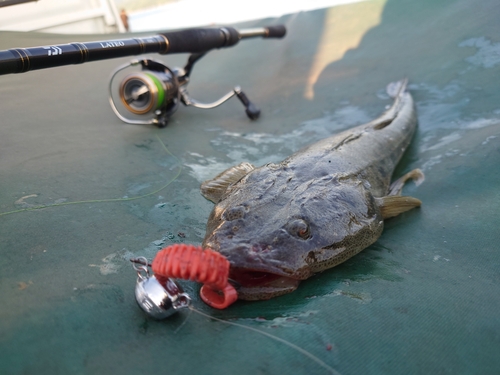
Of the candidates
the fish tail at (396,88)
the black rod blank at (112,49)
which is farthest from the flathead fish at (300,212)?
the fish tail at (396,88)

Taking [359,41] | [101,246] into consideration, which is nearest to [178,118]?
[101,246]

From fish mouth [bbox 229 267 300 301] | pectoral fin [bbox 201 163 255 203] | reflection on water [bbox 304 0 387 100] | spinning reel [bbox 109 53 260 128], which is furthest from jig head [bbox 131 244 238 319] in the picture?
reflection on water [bbox 304 0 387 100]

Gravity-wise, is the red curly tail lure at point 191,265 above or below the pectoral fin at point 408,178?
Result: above

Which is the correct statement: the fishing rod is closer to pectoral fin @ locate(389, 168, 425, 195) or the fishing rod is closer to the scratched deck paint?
the scratched deck paint

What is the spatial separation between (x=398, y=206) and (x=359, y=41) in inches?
165

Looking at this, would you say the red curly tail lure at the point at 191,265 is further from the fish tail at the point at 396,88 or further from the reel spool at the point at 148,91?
the fish tail at the point at 396,88

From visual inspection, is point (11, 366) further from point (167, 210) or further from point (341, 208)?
point (341, 208)

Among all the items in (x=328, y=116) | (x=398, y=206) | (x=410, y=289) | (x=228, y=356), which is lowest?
(x=328, y=116)

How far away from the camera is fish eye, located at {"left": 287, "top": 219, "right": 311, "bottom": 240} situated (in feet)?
6.70

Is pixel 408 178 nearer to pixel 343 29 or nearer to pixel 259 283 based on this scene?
pixel 259 283

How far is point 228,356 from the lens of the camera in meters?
1.41

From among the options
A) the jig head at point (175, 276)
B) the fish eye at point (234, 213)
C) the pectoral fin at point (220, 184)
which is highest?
the jig head at point (175, 276)

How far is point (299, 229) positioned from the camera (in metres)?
2.06

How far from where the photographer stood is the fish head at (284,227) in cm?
185
